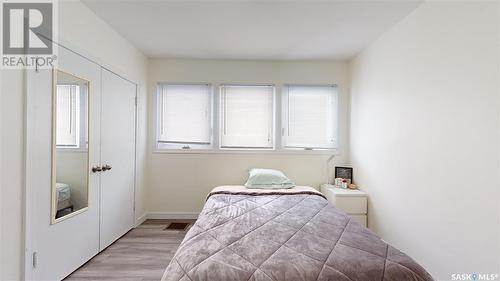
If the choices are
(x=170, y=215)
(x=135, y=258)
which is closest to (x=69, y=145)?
(x=135, y=258)

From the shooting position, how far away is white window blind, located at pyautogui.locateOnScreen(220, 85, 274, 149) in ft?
11.5

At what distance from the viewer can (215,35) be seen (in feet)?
8.71

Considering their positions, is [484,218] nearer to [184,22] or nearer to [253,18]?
[253,18]

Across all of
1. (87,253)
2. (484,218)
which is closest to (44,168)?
(87,253)

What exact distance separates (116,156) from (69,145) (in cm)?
70

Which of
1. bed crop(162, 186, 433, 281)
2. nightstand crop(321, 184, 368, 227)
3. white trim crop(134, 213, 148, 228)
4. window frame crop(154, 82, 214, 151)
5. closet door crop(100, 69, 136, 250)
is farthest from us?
window frame crop(154, 82, 214, 151)

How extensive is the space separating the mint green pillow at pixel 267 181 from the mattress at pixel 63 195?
6.37 ft

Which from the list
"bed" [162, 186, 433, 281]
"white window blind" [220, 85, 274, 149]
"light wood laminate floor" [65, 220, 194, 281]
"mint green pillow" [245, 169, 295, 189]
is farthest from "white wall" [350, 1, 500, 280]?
"light wood laminate floor" [65, 220, 194, 281]

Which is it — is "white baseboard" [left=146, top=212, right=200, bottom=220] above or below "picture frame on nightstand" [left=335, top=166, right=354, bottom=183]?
below

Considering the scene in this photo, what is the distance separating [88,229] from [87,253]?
9.3 inches

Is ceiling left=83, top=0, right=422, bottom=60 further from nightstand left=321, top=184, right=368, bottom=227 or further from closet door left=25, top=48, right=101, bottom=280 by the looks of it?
nightstand left=321, top=184, right=368, bottom=227

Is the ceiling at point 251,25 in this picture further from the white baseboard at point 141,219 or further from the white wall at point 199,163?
the white baseboard at point 141,219

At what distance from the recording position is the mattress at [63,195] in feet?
6.15

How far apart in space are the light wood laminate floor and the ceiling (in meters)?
2.51
